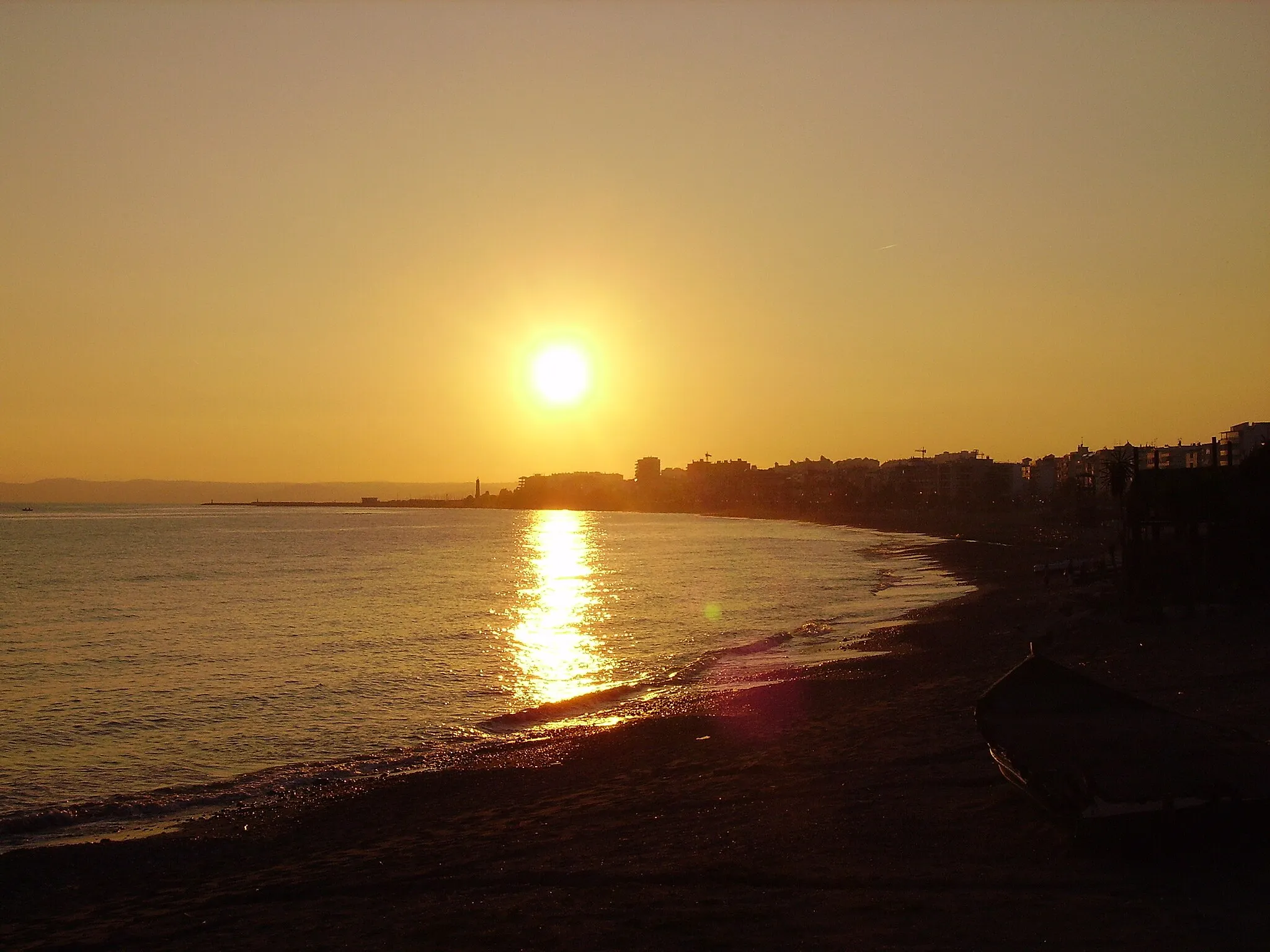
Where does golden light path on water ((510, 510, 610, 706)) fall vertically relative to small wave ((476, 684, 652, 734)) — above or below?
below

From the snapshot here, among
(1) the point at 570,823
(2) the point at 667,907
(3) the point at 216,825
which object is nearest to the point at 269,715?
(3) the point at 216,825

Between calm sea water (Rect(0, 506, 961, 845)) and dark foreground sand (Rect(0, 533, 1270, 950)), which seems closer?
dark foreground sand (Rect(0, 533, 1270, 950))

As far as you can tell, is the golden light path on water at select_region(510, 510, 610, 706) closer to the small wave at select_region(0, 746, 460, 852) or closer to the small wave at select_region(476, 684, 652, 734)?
the small wave at select_region(476, 684, 652, 734)

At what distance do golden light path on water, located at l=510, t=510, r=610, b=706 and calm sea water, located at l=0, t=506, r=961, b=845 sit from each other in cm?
16

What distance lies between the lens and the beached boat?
812cm

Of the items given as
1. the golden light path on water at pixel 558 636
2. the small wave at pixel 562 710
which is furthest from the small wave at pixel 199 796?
the golden light path on water at pixel 558 636

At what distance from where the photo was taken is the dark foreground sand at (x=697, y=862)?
7457 millimetres

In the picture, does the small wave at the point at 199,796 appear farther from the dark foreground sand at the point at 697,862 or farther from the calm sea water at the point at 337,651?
the dark foreground sand at the point at 697,862

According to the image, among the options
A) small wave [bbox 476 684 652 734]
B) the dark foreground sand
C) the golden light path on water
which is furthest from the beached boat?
the golden light path on water

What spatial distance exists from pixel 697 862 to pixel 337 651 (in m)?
20.9

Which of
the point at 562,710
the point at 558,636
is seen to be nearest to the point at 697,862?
the point at 562,710

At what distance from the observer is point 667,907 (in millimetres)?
8070

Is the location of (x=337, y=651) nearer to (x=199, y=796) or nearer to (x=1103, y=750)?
(x=199, y=796)

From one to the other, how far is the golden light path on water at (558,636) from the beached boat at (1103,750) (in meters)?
11.9
